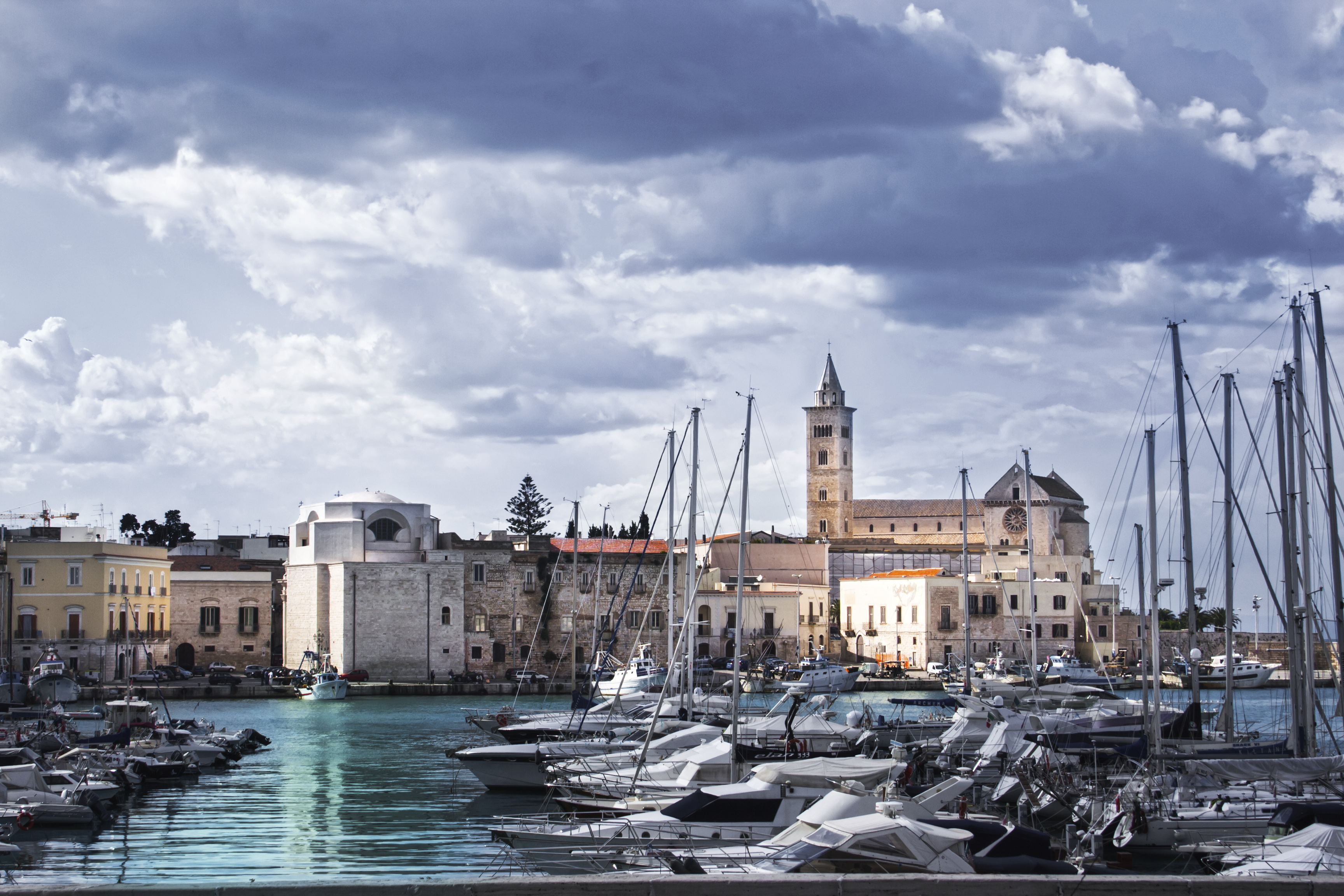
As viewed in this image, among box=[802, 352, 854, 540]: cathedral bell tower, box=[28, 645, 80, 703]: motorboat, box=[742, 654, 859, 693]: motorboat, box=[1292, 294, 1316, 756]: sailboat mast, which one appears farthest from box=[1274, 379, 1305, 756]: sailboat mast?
box=[802, 352, 854, 540]: cathedral bell tower

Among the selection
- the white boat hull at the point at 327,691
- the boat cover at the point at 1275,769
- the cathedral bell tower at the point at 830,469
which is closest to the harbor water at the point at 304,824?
the boat cover at the point at 1275,769

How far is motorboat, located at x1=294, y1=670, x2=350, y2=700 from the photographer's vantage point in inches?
2469

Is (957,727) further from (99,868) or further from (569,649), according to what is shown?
(569,649)

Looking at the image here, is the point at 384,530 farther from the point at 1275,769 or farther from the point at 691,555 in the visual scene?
the point at 1275,769

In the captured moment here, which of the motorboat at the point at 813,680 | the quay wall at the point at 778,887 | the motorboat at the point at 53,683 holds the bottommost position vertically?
the motorboat at the point at 813,680

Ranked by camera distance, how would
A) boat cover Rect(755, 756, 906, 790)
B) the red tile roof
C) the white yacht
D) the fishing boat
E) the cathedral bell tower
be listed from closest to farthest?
boat cover Rect(755, 756, 906, 790) < the white yacht < the fishing boat < the red tile roof < the cathedral bell tower

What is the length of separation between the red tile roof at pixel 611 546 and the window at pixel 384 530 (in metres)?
8.30

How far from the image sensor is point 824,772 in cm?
2095

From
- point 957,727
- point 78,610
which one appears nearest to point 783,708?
point 957,727

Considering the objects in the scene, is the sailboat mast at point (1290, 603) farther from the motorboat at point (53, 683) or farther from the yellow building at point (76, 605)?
the yellow building at point (76, 605)

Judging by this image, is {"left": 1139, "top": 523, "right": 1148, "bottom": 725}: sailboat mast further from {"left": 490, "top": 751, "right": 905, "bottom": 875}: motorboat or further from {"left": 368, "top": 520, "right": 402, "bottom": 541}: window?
{"left": 368, "top": 520, "right": 402, "bottom": 541}: window

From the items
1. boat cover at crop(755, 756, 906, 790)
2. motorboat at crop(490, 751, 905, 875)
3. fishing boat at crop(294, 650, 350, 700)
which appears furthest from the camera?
fishing boat at crop(294, 650, 350, 700)

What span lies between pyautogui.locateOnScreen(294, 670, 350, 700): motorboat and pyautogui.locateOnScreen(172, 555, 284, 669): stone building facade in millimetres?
9655

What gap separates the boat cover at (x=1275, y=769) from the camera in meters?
22.9
